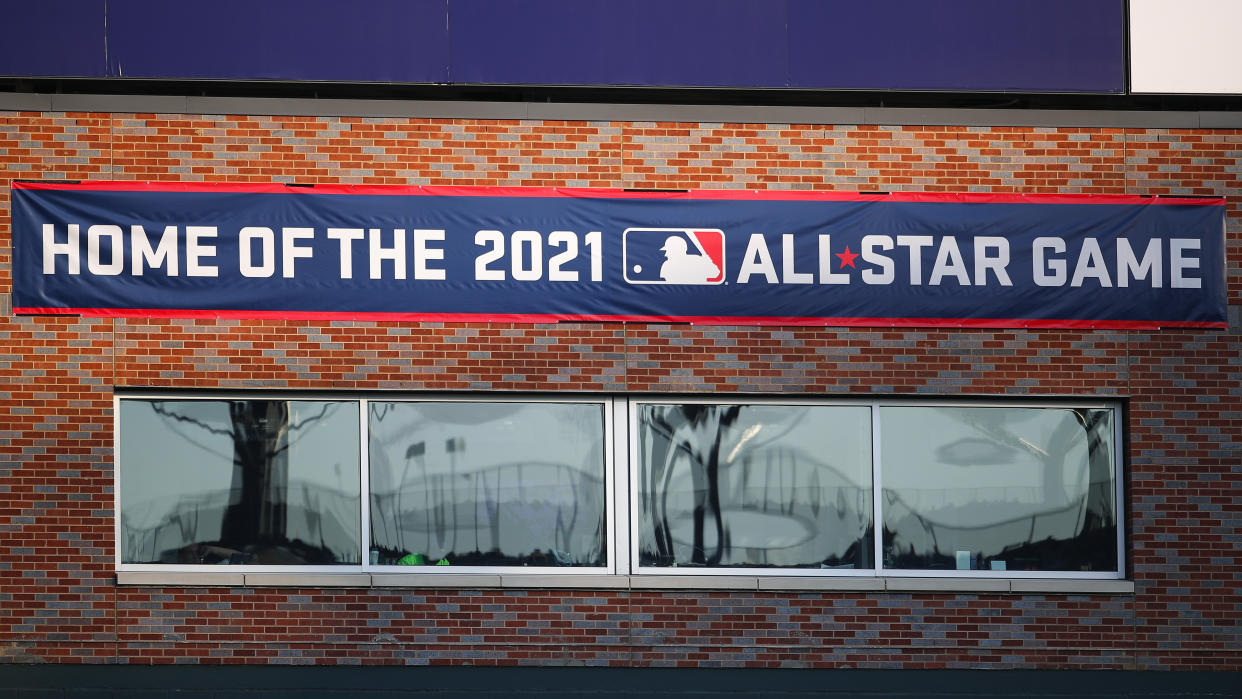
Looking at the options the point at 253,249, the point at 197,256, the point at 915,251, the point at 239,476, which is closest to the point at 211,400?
the point at 239,476

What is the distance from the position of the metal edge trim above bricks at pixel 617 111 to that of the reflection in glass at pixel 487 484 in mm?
2583

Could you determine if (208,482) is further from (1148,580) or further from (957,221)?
(1148,580)

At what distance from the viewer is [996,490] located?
9.27m

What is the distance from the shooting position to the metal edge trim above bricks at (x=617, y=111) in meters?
9.00

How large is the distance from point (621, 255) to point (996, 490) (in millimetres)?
3950

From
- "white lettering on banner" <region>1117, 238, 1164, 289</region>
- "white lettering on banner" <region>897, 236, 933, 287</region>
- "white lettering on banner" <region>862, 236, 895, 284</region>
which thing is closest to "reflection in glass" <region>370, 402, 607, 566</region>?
"white lettering on banner" <region>862, 236, 895, 284</region>

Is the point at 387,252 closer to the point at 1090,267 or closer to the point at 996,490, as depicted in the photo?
the point at 996,490

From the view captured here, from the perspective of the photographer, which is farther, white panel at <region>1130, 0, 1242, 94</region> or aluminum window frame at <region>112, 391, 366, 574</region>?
white panel at <region>1130, 0, 1242, 94</region>

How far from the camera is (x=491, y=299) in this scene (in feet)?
29.7

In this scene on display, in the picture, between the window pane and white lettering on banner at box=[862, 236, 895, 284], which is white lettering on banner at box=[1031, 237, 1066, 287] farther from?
the window pane

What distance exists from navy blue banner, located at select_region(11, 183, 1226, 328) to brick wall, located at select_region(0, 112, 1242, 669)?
16cm

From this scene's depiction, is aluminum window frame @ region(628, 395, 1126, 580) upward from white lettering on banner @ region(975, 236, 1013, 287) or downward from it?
downward

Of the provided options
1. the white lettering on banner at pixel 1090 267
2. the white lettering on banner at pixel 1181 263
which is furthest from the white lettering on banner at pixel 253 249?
the white lettering on banner at pixel 1181 263

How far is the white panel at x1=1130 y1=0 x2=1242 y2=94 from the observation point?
9141 millimetres
